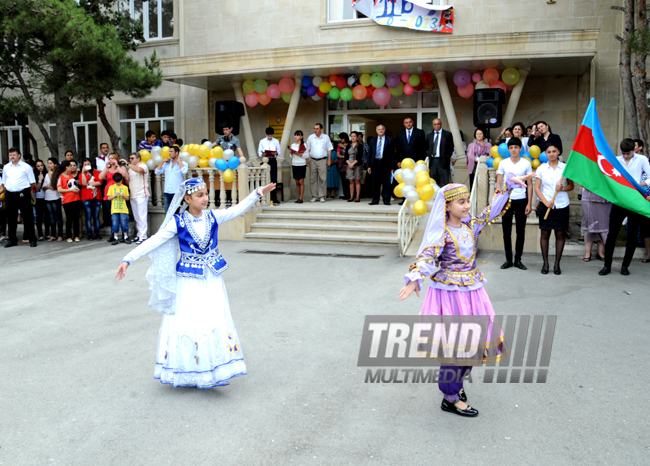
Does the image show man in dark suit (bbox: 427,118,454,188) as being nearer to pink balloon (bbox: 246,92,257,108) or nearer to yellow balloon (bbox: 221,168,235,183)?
yellow balloon (bbox: 221,168,235,183)

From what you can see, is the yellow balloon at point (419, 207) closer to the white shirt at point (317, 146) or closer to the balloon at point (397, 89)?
the white shirt at point (317, 146)

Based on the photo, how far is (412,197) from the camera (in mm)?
9953

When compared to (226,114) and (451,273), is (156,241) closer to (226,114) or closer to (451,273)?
(451,273)

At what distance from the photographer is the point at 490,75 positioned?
45.0 ft

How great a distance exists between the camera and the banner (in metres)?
15.0

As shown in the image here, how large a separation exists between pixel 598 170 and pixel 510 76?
23.8 ft

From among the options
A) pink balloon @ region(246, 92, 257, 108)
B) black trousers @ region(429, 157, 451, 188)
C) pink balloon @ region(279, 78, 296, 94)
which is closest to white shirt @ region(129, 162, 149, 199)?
pink balloon @ region(246, 92, 257, 108)

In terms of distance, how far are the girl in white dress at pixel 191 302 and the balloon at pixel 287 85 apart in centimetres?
1136

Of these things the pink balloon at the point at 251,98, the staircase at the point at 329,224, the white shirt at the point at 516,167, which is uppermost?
the pink balloon at the point at 251,98

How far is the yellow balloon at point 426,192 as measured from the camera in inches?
388

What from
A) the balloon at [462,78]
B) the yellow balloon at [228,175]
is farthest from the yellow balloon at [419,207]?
the balloon at [462,78]

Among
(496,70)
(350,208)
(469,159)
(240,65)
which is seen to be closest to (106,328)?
(350,208)

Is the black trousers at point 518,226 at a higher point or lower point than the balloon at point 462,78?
lower

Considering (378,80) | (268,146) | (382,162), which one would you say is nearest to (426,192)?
(382,162)
